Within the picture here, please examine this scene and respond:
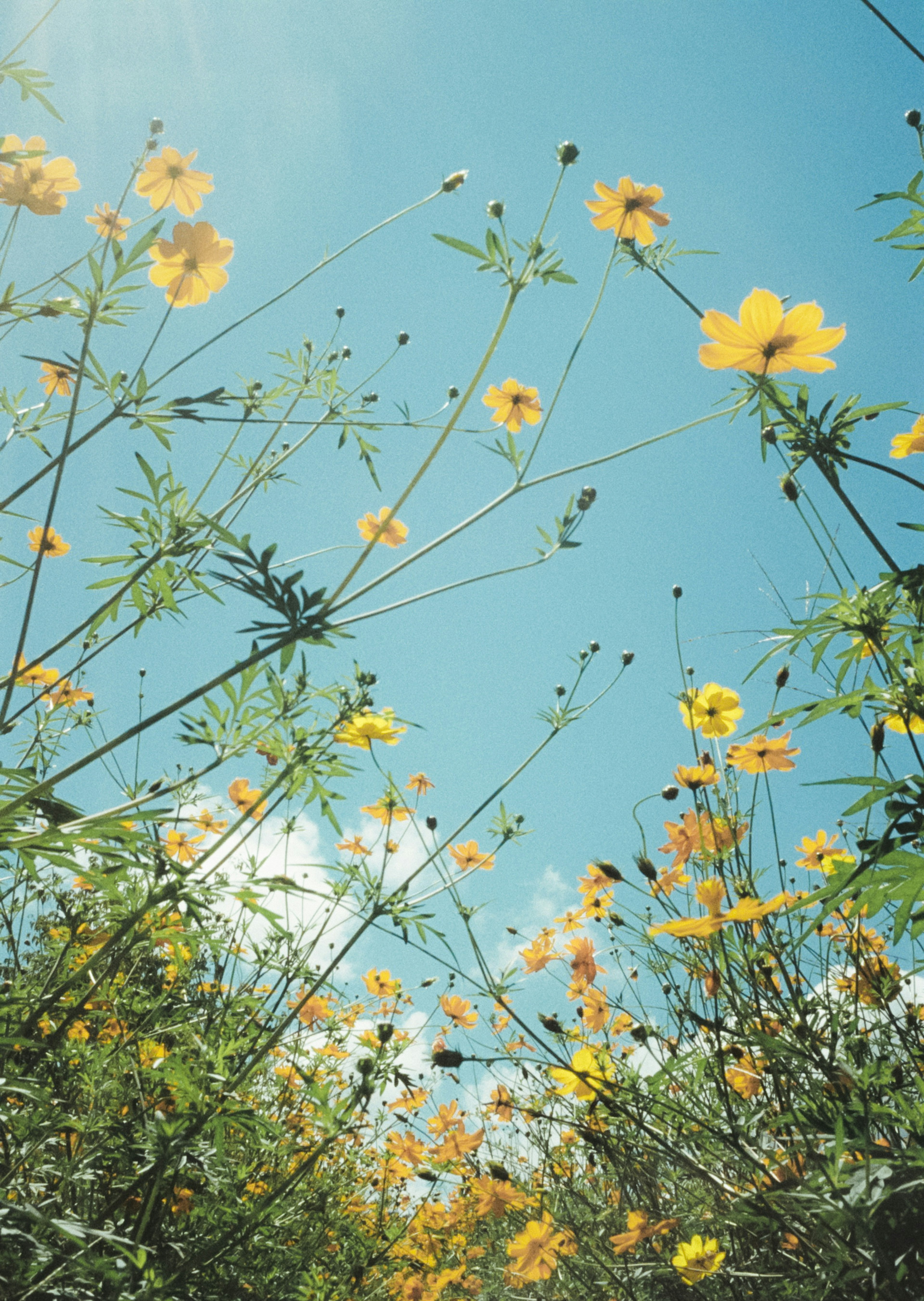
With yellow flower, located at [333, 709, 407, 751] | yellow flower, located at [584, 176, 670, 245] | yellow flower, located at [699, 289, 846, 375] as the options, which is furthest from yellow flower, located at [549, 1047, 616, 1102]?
yellow flower, located at [584, 176, 670, 245]

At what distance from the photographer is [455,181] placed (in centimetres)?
180

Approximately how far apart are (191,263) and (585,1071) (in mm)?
2016

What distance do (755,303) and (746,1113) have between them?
5.10 feet

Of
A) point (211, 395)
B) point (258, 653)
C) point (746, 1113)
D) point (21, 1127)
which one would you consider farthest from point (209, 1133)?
point (211, 395)

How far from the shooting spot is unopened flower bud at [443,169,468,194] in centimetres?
178

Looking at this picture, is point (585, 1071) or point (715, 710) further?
point (715, 710)

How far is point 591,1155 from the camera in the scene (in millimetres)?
2096

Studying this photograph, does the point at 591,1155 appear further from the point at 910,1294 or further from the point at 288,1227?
the point at 910,1294

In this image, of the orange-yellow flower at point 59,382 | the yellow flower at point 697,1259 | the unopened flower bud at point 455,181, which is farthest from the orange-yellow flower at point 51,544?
the yellow flower at point 697,1259

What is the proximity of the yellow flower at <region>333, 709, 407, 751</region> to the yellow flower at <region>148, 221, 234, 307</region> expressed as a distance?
3.38ft

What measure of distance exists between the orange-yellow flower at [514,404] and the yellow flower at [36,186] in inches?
45.9

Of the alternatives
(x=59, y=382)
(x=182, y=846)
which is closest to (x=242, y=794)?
(x=182, y=846)

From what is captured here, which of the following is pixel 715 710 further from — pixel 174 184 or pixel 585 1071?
pixel 174 184

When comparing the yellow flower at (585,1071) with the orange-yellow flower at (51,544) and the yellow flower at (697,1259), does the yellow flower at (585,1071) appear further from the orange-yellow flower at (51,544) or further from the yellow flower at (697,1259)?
the orange-yellow flower at (51,544)
